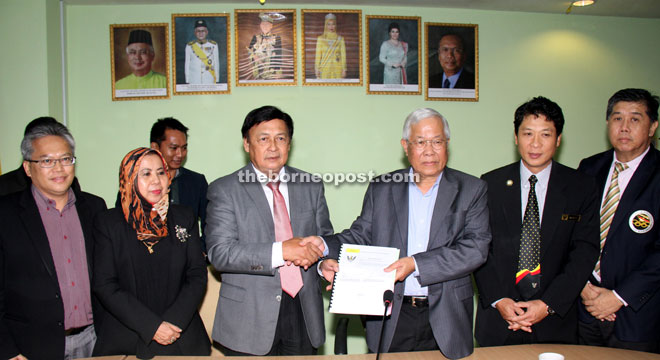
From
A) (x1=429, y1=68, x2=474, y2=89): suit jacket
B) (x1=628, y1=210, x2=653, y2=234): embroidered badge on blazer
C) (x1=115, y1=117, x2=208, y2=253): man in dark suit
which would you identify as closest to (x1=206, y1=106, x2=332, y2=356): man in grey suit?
(x1=115, y1=117, x2=208, y2=253): man in dark suit

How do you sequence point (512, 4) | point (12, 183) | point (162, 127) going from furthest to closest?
point (512, 4), point (162, 127), point (12, 183)

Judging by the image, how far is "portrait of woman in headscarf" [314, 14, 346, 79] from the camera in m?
4.16

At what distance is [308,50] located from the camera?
13.6 feet

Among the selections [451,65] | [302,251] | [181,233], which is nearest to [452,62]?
[451,65]

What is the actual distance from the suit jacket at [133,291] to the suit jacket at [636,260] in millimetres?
2176

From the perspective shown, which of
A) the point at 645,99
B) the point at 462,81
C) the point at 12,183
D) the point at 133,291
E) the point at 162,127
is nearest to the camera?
the point at 133,291

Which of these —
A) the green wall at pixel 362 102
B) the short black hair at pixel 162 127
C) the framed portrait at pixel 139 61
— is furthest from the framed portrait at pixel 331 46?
the framed portrait at pixel 139 61

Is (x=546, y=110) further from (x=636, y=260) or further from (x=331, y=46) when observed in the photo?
(x=331, y=46)

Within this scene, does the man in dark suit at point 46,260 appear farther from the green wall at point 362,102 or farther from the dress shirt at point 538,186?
the dress shirt at point 538,186

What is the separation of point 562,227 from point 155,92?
3533 millimetres

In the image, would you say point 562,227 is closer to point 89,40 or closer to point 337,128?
point 337,128

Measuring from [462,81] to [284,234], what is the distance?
2.76 m

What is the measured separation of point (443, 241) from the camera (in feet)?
7.38

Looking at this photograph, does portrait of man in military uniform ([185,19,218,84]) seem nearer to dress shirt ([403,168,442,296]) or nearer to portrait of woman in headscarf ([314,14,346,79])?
portrait of woman in headscarf ([314,14,346,79])
